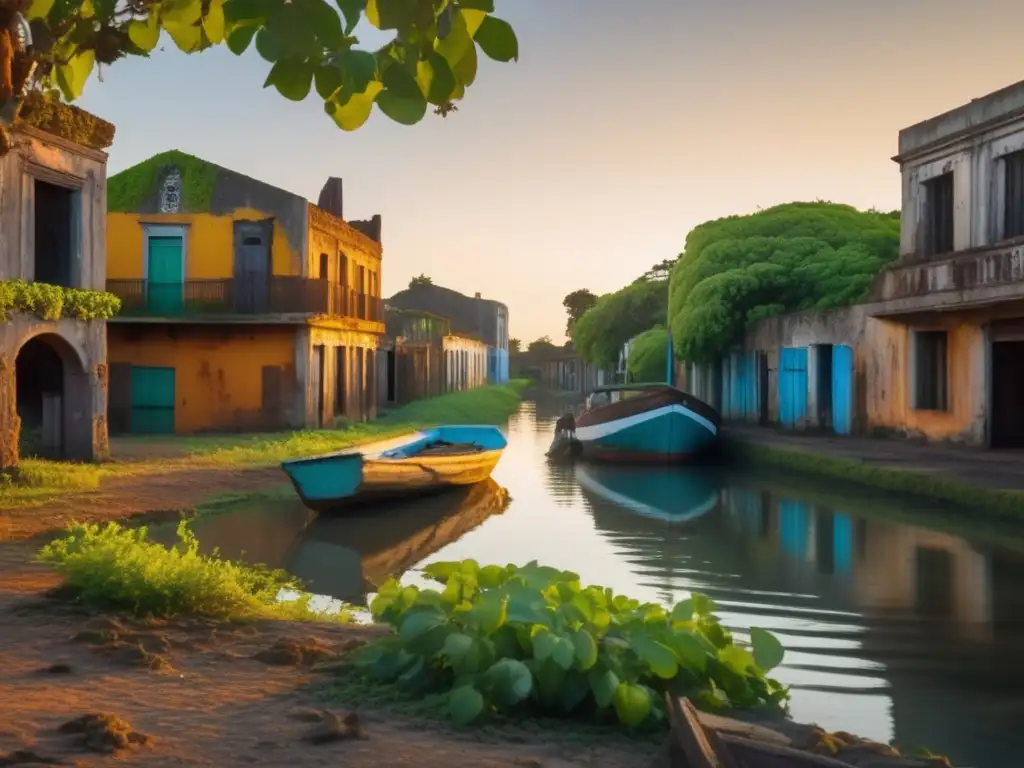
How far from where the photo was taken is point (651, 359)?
137 feet

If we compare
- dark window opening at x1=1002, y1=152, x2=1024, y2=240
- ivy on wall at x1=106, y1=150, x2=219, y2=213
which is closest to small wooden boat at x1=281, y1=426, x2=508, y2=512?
dark window opening at x1=1002, y1=152, x2=1024, y2=240

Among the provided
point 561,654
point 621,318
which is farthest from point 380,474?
point 621,318

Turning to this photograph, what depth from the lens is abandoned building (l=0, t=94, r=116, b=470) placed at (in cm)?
1512

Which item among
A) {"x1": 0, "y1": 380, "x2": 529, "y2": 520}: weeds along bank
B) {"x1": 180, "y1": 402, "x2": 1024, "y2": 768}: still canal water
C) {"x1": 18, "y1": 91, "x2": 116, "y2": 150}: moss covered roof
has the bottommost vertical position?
{"x1": 180, "y1": 402, "x2": 1024, "y2": 768}: still canal water

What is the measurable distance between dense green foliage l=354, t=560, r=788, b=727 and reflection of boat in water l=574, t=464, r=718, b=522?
10357 millimetres

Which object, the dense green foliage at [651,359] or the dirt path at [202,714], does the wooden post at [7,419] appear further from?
the dense green foliage at [651,359]

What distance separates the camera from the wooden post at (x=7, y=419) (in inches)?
564

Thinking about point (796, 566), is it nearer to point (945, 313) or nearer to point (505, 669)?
point (505, 669)

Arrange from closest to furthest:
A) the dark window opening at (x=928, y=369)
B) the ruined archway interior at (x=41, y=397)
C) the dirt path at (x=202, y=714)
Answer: the dirt path at (x=202, y=714) < the ruined archway interior at (x=41, y=397) < the dark window opening at (x=928, y=369)

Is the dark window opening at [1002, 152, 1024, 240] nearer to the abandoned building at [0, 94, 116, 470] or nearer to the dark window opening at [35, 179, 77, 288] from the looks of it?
the abandoned building at [0, 94, 116, 470]

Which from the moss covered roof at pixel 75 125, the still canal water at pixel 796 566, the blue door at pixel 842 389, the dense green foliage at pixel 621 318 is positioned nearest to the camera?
the still canal water at pixel 796 566

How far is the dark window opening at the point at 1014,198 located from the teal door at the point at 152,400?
1781 centimetres

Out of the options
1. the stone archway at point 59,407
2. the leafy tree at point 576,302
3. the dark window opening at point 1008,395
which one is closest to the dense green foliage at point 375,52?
the stone archway at point 59,407

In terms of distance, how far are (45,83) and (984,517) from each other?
12358 mm
